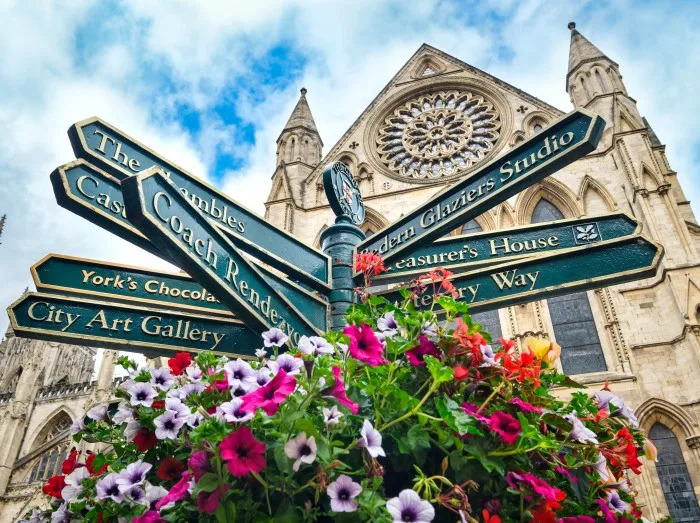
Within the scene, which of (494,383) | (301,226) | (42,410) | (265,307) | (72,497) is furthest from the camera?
(42,410)

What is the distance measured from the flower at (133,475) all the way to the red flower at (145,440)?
0.27 feet

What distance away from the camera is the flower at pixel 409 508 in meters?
0.91

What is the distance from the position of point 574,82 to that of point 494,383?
15.6 m

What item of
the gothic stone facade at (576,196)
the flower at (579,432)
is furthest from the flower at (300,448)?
the gothic stone facade at (576,196)

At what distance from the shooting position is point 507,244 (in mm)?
2764

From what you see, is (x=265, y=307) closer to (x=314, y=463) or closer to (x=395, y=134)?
(x=314, y=463)

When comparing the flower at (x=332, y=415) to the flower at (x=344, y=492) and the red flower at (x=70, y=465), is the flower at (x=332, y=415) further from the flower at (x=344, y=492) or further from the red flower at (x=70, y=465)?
the red flower at (x=70, y=465)

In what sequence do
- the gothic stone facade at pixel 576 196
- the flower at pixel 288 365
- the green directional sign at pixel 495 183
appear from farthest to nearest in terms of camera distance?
the gothic stone facade at pixel 576 196
the green directional sign at pixel 495 183
the flower at pixel 288 365

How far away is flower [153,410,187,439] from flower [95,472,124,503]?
16cm

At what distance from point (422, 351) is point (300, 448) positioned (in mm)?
464

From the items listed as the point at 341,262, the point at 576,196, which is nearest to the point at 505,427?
the point at 341,262

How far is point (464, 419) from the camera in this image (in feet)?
3.50

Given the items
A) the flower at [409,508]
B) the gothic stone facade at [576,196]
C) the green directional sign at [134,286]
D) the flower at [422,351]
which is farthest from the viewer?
the gothic stone facade at [576,196]

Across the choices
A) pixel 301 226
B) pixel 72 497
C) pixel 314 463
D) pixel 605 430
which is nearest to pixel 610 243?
pixel 605 430
